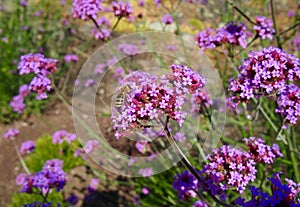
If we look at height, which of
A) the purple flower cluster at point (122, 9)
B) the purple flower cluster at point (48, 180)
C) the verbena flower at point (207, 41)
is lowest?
the purple flower cluster at point (48, 180)

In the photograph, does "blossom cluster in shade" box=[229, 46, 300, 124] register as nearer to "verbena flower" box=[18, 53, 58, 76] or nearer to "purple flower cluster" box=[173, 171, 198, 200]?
"purple flower cluster" box=[173, 171, 198, 200]

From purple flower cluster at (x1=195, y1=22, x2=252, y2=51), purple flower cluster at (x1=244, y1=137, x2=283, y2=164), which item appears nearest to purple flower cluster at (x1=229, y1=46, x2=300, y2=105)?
purple flower cluster at (x1=244, y1=137, x2=283, y2=164)

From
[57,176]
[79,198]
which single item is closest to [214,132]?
[57,176]

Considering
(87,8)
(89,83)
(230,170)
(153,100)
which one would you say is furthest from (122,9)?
(230,170)

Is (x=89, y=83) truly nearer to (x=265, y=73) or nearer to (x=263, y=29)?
(x=263, y=29)

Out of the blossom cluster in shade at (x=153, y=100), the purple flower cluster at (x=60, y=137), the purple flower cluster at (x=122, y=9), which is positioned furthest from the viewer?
the purple flower cluster at (x=60, y=137)

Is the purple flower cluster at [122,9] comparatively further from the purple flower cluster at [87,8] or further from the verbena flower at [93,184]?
the verbena flower at [93,184]

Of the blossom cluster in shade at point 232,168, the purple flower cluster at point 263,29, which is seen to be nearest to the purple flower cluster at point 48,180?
the blossom cluster in shade at point 232,168
